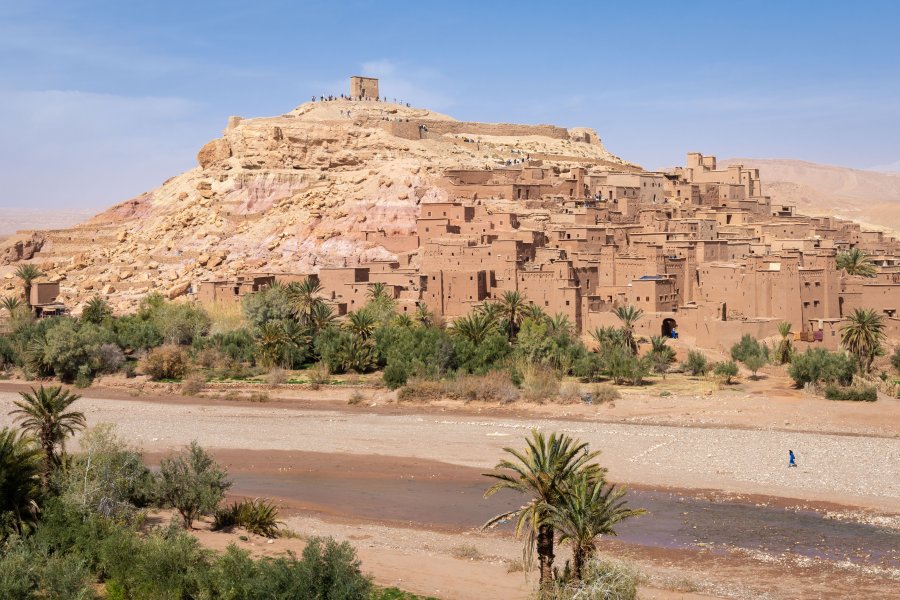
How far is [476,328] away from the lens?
120ft

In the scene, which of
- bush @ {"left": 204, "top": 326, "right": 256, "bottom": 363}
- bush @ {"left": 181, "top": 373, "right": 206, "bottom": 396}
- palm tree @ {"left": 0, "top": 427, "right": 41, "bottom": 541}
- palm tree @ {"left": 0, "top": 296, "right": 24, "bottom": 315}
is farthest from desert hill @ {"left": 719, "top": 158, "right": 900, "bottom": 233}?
palm tree @ {"left": 0, "top": 427, "right": 41, "bottom": 541}

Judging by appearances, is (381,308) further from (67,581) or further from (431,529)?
(67,581)

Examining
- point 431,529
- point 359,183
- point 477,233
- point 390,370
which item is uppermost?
point 359,183

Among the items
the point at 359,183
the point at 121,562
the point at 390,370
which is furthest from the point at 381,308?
the point at 121,562

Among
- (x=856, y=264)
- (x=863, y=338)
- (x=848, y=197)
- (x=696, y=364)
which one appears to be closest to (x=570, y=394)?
(x=696, y=364)

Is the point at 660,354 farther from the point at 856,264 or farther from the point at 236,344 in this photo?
the point at 236,344

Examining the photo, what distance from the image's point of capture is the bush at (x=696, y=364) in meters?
34.6

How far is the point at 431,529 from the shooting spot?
20203 mm

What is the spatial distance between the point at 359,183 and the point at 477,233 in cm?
1102

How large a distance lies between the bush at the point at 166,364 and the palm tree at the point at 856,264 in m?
→ 24.5

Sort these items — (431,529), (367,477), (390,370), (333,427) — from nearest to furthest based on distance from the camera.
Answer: (431,529), (367,477), (333,427), (390,370)

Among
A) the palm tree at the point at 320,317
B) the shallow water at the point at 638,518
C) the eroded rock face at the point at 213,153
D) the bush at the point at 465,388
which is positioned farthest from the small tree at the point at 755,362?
the eroded rock face at the point at 213,153

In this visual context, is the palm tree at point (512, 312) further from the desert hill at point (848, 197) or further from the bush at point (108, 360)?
the desert hill at point (848, 197)

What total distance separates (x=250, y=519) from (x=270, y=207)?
117 feet
